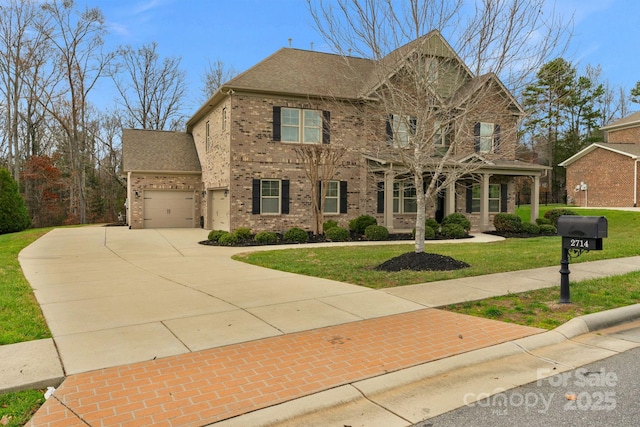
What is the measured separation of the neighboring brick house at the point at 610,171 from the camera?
2912cm

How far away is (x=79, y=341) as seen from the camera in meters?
4.84

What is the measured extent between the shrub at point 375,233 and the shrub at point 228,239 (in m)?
5.11

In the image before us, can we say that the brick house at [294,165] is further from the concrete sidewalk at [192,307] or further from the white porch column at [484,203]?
the concrete sidewalk at [192,307]

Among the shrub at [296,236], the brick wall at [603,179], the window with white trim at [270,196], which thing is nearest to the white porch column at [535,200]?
the shrub at [296,236]

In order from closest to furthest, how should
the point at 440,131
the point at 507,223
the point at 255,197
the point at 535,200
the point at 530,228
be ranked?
the point at 440,131 < the point at 255,197 < the point at 530,228 < the point at 507,223 < the point at 535,200

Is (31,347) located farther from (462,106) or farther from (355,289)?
(462,106)

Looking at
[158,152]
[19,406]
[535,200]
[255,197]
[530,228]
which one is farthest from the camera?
[158,152]

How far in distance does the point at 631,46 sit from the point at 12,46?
35.8 meters

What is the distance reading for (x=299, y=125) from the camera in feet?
60.1

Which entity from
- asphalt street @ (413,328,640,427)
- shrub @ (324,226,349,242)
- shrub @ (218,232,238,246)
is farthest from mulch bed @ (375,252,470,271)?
shrub @ (218,232,238,246)

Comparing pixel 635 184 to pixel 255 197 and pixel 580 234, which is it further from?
pixel 580 234

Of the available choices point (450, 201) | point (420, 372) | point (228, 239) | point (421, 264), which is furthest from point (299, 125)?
point (420, 372)

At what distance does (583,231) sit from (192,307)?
5.75 meters

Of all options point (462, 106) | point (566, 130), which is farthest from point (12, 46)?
point (566, 130)
